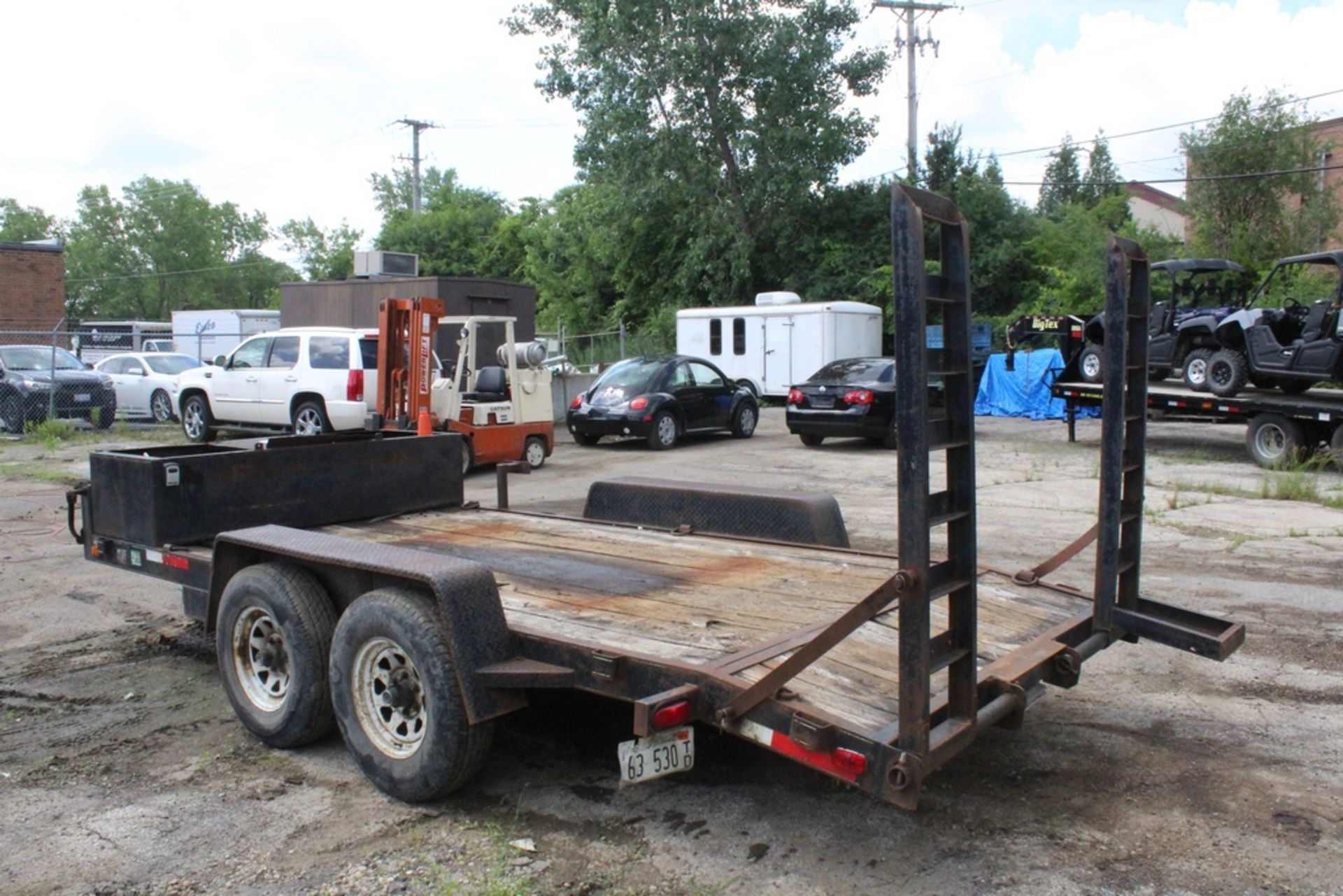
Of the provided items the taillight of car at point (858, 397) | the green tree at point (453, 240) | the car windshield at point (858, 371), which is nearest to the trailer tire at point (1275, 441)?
the car windshield at point (858, 371)

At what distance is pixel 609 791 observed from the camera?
4199mm

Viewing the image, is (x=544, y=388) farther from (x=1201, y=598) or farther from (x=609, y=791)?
(x=609, y=791)

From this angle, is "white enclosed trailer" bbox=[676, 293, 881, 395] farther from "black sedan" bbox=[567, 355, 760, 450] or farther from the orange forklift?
the orange forklift

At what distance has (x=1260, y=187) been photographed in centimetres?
2955

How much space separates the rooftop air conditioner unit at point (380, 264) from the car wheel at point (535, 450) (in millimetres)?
8550

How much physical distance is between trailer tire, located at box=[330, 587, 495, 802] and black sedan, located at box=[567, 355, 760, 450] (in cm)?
1306

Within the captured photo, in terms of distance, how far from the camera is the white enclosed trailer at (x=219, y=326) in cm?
3450

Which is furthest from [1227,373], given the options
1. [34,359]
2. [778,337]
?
[34,359]

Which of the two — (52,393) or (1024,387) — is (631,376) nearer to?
(1024,387)

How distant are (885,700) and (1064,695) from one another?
85.5 inches

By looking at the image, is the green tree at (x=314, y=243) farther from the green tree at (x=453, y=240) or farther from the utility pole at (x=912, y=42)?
the utility pole at (x=912, y=42)

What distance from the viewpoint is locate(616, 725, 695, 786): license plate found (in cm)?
343

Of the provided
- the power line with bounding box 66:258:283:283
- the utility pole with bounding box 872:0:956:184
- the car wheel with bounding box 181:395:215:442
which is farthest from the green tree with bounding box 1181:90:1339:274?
the power line with bounding box 66:258:283:283

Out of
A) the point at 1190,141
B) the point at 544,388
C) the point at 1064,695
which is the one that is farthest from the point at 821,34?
the point at 1064,695
